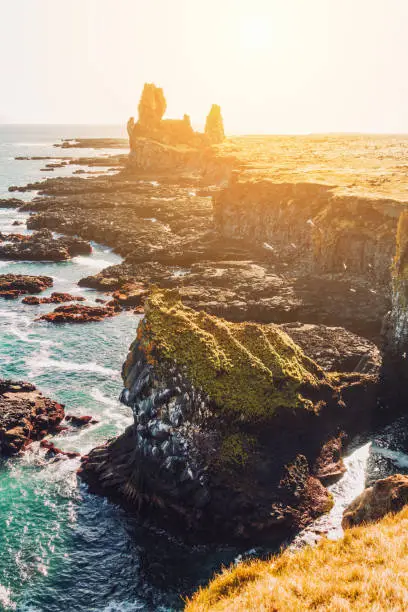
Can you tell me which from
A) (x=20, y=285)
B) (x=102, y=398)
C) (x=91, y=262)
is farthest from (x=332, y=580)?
(x=91, y=262)

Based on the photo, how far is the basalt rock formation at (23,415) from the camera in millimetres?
32812

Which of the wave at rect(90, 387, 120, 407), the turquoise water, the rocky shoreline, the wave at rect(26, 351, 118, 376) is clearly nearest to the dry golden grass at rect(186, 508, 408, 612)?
the turquoise water

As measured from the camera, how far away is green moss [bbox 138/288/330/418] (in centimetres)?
2953

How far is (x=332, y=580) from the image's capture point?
47.9 feet

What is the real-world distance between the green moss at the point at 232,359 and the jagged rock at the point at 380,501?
26.1ft

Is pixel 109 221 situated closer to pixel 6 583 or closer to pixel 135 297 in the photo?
pixel 135 297

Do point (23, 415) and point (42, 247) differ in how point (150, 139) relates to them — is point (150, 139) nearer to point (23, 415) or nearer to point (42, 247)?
point (42, 247)

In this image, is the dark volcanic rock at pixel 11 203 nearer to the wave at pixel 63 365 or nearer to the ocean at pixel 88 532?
the wave at pixel 63 365

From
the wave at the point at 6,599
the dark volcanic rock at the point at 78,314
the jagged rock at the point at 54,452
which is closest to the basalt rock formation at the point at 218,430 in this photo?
the jagged rock at the point at 54,452

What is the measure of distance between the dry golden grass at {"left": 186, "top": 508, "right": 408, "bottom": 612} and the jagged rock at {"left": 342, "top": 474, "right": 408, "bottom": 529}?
2181 mm

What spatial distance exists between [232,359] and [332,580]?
17413 millimetres

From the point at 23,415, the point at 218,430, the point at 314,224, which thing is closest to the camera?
the point at 218,430

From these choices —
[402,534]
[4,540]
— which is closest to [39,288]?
[4,540]

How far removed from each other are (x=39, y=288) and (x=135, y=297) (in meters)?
14.7
